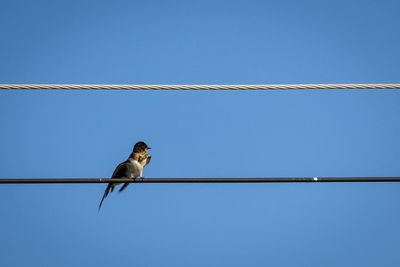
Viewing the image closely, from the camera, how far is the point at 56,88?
20.1 ft

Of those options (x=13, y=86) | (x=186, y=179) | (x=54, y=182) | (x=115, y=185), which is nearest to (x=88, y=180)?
(x=54, y=182)

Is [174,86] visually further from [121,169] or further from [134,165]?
[121,169]

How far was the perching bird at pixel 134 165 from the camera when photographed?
33.3 ft

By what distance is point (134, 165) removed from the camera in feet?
33.5

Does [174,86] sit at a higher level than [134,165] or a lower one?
lower

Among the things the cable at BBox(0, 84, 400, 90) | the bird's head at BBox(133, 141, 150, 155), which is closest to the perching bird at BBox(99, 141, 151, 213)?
the bird's head at BBox(133, 141, 150, 155)

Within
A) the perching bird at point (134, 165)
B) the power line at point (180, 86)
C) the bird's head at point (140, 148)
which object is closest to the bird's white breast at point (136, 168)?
the perching bird at point (134, 165)

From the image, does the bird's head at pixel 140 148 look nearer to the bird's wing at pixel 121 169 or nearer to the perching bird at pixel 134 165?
the perching bird at pixel 134 165

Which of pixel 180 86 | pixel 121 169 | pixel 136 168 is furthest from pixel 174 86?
pixel 121 169

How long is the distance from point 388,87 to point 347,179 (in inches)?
55.5

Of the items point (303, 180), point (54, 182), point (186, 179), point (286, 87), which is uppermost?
point (286, 87)

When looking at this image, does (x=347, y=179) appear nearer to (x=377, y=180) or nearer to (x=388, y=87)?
(x=377, y=180)

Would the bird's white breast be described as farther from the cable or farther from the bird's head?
the cable

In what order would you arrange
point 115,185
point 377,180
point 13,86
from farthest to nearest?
1. point 115,185
2. point 13,86
3. point 377,180
